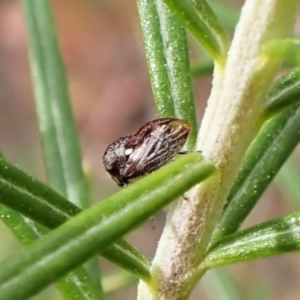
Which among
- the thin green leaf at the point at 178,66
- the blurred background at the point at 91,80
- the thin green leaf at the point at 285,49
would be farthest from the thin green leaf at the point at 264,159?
the blurred background at the point at 91,80

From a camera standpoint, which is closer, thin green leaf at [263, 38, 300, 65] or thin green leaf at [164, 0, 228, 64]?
thin green leaf at [263, 38, 300, 65]

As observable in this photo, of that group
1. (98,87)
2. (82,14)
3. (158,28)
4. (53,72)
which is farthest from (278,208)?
(158,28)

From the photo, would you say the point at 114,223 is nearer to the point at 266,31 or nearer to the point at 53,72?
the point at 266,31

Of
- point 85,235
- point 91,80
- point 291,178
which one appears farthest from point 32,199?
point 91,80

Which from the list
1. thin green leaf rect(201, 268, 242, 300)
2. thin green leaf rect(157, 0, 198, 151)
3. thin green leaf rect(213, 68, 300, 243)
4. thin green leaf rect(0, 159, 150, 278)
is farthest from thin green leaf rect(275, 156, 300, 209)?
thin green leaf rect(0, 159, 150, 278)

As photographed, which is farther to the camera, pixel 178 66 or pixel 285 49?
pixel 178 66

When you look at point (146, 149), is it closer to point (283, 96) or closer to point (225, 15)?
point (283, 96)

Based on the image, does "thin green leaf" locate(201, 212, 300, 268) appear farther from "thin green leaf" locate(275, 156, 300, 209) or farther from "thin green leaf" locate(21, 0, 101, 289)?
"thin green leaf" locate(275, 156, 300, 209)
